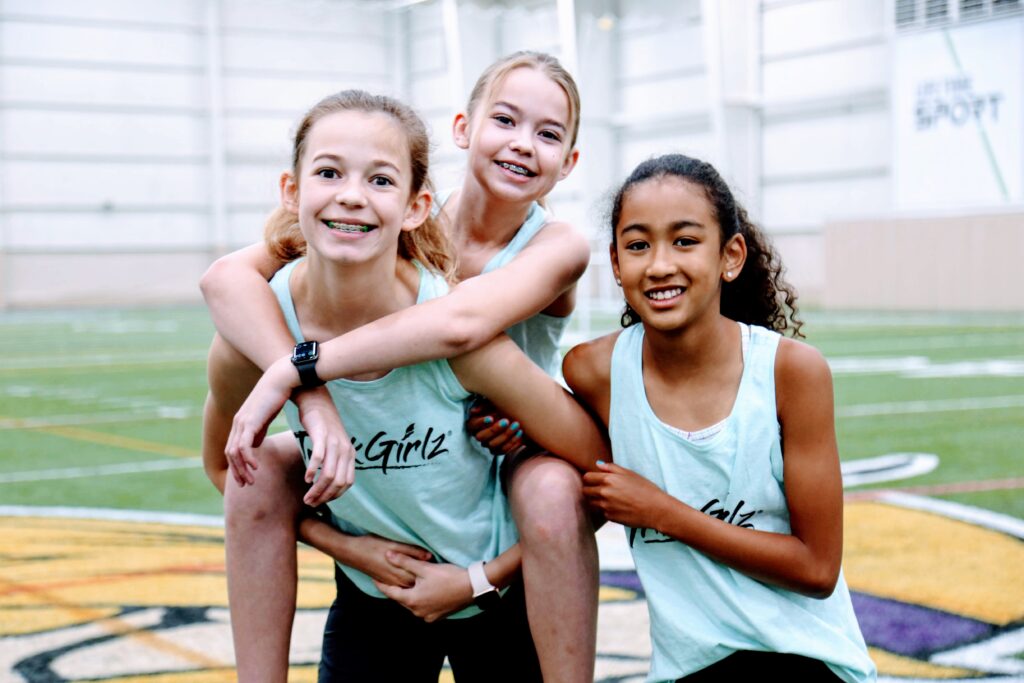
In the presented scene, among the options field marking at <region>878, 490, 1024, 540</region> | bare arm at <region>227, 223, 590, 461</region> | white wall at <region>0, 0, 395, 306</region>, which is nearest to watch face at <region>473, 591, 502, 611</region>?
bare arm at <region>227, 223, 590, 461</region>

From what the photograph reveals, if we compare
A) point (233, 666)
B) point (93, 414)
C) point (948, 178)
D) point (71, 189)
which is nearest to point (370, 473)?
point (233, 666)

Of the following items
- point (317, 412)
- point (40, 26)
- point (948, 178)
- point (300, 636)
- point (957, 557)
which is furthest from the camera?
point (40, 26)

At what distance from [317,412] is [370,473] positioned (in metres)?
0.20

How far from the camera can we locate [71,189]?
87.3ft

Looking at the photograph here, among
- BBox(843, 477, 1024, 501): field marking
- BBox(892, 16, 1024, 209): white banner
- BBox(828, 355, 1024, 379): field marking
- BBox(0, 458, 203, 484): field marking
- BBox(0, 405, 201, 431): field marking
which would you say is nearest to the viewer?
BBox(843, 477, 1024, 501): field marking

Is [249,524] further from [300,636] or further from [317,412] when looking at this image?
[300,636]

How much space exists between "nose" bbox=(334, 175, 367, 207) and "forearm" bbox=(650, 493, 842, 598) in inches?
27.5

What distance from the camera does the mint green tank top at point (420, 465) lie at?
2.23 metres

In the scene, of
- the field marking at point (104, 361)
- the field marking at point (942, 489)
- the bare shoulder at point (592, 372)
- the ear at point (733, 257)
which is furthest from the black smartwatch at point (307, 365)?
the field marking at point (104, 361)

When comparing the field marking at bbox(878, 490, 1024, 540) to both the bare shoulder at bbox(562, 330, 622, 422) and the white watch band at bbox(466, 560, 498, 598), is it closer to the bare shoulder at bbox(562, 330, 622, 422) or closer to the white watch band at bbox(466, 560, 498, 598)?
the bare shoulder at bbox(562, 330, 622, 422)

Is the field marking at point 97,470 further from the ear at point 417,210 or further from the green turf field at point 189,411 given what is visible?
the ear at point 417,210

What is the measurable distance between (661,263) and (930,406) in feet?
20.3

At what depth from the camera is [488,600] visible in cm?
230

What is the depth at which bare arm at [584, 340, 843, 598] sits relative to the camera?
212 centimetres
